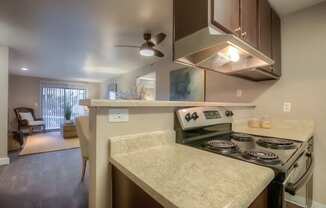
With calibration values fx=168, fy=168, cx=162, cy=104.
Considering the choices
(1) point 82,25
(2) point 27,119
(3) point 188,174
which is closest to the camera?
(3) point 188,174

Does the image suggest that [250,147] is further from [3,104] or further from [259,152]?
[3,104]

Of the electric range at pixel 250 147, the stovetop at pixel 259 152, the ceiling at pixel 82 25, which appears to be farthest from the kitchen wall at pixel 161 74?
the stovetop at pixel 259 152

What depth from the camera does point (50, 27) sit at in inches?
103

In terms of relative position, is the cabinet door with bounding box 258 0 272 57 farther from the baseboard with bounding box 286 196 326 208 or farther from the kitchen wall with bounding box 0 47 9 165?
the kitchen wall with bounding box 0 47 9 165

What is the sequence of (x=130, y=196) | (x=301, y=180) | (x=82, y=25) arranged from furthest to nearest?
(x=82, y=25) < (x=301, y=180) < (x=130, y=196)

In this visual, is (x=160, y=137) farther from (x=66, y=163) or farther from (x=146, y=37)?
(x=66, y=163)

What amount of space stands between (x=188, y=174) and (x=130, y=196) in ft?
1.06

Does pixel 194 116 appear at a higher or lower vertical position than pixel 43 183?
higher

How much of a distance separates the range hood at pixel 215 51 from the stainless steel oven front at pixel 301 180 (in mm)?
734

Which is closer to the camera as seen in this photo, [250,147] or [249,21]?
[250,147]

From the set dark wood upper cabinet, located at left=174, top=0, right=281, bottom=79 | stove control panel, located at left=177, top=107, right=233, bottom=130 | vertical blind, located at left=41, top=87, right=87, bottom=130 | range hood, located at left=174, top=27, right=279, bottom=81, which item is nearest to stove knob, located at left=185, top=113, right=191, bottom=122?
stove control panel, located at left=177, top=107, right=233, bottom=130

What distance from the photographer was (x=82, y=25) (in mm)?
2566

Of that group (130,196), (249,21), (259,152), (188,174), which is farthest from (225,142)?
(249,21)

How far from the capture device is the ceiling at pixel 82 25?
6.68 ft
